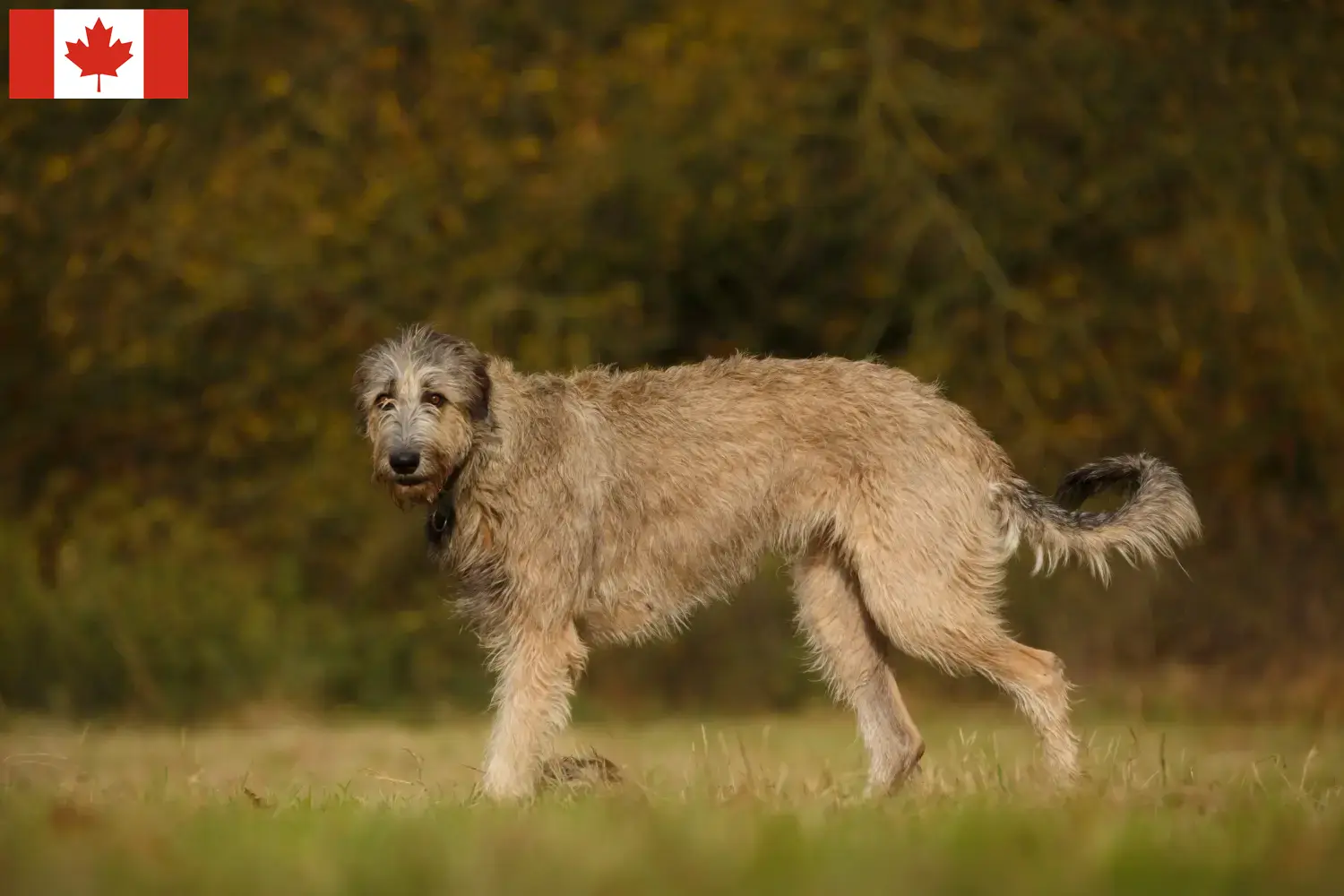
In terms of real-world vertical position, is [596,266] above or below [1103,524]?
above

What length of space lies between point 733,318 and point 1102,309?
273cm

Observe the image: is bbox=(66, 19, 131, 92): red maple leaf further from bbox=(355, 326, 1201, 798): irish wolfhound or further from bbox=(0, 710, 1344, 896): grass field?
bbox=(355, 326, 1201, 798): irish wolfhound

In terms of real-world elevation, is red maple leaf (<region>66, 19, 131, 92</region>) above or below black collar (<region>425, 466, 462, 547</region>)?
above

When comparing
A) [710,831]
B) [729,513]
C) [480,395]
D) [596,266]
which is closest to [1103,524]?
Answer: [729,513]

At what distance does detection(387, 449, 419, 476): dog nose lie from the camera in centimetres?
623

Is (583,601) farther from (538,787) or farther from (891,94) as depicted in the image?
(891,94)

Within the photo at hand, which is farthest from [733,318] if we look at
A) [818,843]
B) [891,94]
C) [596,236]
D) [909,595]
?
[818,843]

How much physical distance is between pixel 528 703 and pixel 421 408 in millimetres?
1128

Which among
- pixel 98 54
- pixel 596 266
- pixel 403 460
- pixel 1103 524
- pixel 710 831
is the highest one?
pixel 98 54

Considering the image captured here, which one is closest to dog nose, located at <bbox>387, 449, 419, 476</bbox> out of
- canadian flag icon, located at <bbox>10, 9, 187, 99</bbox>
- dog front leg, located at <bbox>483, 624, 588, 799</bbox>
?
dog front leg, located at <bbox>483, 624, 588, 799</bbox>

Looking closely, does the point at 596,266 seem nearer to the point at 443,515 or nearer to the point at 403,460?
the point at 443,515

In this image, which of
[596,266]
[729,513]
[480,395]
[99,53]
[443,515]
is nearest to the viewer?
[480,395]

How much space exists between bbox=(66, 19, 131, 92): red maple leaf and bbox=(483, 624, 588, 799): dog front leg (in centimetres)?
705

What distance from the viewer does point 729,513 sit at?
6938 mm
